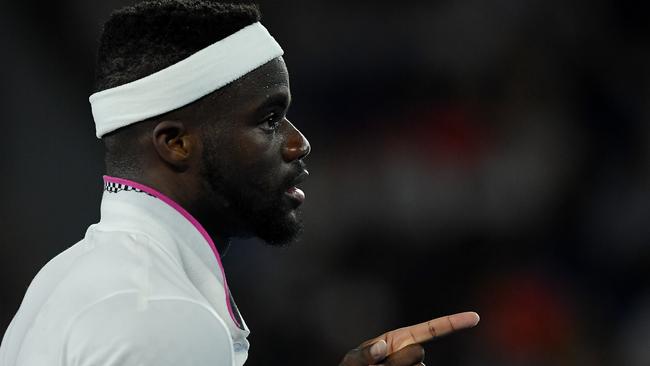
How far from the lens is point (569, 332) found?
13.5 feet

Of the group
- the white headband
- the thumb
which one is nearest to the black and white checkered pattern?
the white headband

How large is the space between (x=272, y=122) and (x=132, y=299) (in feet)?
1.75

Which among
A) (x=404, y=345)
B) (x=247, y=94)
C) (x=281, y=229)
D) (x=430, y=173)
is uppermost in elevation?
(x=247, y=94)

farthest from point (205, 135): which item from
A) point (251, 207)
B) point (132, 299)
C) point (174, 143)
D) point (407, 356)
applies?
point (407, 356)

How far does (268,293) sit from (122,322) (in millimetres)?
2784

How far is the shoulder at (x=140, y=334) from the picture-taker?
1.29 m

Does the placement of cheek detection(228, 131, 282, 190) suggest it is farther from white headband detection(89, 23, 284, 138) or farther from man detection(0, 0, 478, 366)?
white headband detection(89, 23, 284, 138)

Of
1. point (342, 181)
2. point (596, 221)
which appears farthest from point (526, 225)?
point (342, 181)

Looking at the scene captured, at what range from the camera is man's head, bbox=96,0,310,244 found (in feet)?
5.46

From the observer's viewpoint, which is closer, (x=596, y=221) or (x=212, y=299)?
(x=212, y=299)

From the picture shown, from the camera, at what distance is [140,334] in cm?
130

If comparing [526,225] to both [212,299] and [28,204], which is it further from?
A: [212,299]

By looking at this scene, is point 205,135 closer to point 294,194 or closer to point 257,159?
point 257,159

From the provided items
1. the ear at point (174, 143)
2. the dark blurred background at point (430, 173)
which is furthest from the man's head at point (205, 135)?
the dark blurred background at point (430, 173)
